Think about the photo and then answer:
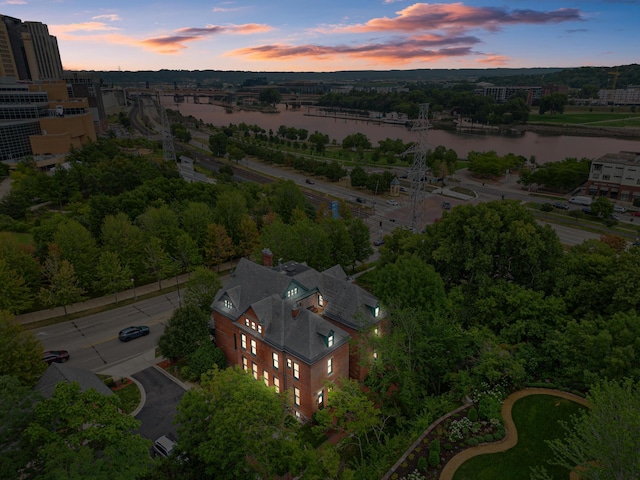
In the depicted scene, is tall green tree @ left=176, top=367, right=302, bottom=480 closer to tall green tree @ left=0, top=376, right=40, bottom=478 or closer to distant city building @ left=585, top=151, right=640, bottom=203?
tall green tree @ left=0, top=376, right=40, bottom=478

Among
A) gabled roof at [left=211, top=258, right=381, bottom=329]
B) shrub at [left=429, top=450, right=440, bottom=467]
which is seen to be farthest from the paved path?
gabled roof at [left=211, top=258, right=381, bottom=329]

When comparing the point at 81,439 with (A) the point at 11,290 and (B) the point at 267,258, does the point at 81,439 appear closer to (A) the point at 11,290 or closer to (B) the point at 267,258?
(B) the point at 267,258

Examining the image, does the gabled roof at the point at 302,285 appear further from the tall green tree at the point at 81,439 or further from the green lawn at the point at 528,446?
the tall green tree at the point at 81,439

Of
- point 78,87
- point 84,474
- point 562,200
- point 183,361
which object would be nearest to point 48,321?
point 183,361

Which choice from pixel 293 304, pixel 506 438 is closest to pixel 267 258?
pixel 293 304

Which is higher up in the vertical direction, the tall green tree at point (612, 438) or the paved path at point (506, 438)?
the tall green tree at point (612, 438)

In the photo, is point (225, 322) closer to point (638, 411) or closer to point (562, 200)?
point (638, 411)

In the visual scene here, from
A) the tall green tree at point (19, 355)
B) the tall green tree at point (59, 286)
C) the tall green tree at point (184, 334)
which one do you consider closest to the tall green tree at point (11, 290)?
the tall green tree at point (59, 286)

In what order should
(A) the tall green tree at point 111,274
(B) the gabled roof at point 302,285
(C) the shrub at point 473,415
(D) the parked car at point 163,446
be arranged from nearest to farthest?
(D) the parked car at point 163,446 → (C) the shrub at point 473,415 → (B) the gabled roof at point 302,285 → (A) the tall green tree at point 111,274

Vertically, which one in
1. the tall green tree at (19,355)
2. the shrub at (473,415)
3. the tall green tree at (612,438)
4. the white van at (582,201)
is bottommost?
the white van at (582,201)
